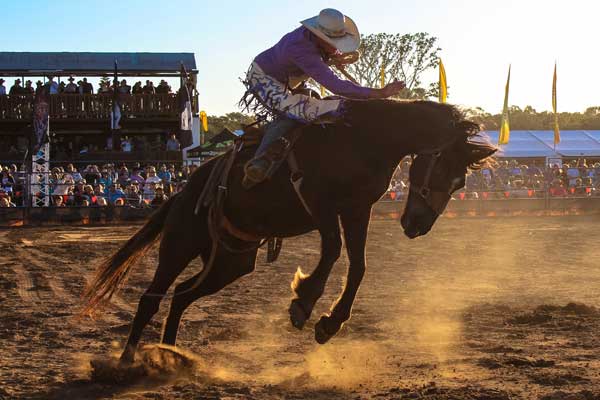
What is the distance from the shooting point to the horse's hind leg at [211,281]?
570 cm

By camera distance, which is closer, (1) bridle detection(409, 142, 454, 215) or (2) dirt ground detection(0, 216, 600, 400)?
(2) dirt ground detection(0, 216, 600, 400)

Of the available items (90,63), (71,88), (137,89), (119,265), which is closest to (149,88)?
(137,89)

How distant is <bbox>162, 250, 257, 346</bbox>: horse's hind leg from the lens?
5703 millimetres

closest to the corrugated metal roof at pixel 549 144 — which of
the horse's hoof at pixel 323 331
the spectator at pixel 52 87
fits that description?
the spectator at pixel 52 87

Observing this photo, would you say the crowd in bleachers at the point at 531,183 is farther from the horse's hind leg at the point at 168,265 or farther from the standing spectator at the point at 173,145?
the horse's hind leg at the point at 168,265

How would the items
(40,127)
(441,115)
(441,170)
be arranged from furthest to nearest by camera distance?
1. (40,127)
2. (441,115)
3. (441,170)

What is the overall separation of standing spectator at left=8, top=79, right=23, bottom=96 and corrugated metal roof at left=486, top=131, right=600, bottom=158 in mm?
19468

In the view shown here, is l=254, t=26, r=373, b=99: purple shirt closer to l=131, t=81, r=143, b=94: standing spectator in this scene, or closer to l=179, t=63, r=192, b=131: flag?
l=179, t=63, r=192, b=131: flag

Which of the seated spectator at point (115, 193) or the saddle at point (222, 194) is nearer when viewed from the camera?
the saddle at point (222, 194)

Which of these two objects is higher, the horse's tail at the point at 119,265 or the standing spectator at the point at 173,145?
the standing spectator at the point at 173,145

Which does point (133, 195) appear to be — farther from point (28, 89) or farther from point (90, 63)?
point (90, 63)

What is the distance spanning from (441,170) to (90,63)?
1109 inches

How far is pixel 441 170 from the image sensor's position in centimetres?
516

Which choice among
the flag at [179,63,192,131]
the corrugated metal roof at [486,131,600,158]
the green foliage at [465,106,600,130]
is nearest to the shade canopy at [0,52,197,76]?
the flag at [179,63,192,131]
